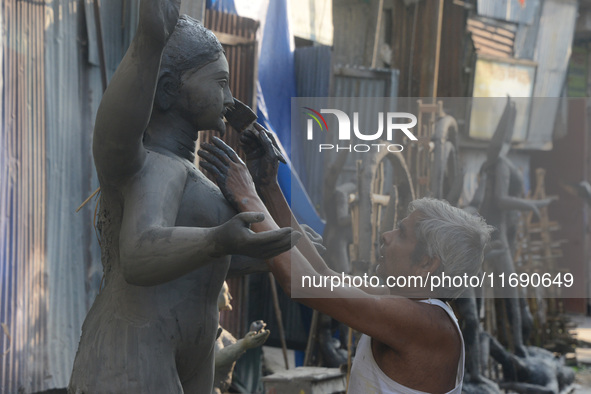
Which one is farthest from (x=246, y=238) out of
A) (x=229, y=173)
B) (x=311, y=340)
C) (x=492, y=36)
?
(x=492, y=36)

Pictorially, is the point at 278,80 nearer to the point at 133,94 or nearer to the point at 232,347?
the point at 232,347

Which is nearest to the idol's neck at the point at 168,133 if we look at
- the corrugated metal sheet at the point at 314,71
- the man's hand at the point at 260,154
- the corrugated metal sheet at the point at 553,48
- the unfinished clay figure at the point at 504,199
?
the man's hand at the point at 260,154

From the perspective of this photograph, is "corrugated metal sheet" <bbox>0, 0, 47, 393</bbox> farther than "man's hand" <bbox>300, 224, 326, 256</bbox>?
Yes

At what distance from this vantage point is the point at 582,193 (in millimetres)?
8250

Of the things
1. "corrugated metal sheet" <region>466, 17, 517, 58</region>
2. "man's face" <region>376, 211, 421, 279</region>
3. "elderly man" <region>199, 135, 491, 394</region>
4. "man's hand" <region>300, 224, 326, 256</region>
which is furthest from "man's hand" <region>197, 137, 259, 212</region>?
"corrugated metal sheet" <region>466, 17, 517, 58</region>

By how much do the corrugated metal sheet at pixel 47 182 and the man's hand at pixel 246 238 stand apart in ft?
10.1

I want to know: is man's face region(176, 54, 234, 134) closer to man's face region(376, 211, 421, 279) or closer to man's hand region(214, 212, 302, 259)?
man's hand region(214, 212, 302, 259)

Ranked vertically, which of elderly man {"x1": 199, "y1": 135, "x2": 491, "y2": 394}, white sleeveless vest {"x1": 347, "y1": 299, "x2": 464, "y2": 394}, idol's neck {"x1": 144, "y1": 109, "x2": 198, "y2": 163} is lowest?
white sleeveless vest {"x1": 347, "y1": 299, "x2": 464, "y2": 394}

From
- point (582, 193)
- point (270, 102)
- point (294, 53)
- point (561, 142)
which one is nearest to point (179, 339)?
point (270, 102)

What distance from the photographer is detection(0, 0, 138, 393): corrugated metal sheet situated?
15.5 feet

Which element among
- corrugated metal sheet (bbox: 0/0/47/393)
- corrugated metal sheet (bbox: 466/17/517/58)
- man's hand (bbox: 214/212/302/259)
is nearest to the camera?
man's hand (bbox: 214/212/302/259)

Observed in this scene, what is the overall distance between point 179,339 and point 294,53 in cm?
589

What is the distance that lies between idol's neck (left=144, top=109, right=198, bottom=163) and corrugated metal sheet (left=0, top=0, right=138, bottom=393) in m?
2.62

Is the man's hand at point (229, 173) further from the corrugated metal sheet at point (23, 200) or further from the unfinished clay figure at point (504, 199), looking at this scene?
the unfinished clay figure at point (504, 199)
